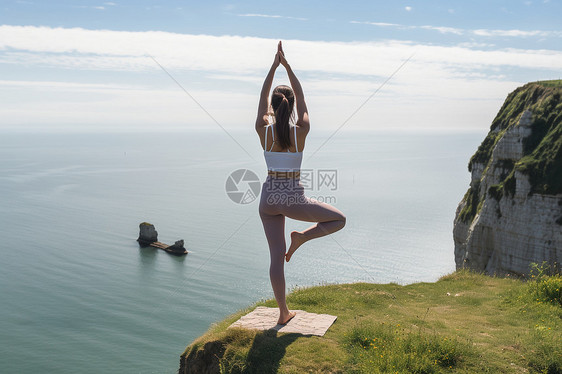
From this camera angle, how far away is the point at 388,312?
948cm

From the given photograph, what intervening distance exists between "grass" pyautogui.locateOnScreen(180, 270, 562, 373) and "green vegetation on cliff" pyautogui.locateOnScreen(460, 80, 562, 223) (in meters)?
24.5

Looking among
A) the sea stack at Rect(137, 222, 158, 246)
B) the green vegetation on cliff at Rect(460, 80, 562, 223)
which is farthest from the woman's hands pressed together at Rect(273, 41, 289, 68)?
the sea stack at Rect(137, 222, 158, 246)

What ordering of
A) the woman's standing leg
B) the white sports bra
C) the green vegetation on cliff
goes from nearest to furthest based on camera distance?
Answer: the white sports bra
the woman's standing leg
the green vegetation on cliff

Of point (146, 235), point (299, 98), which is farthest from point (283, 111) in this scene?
point (146, 235)

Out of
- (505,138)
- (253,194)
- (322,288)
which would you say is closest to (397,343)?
(322,288)

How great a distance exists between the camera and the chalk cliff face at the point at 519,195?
30.3m

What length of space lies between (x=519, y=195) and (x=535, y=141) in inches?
201

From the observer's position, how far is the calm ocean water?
43375mm

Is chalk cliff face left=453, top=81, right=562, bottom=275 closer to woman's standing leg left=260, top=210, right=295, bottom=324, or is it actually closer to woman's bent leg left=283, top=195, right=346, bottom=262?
woman's bent leg left=283, top=195, right=346, bottom=262

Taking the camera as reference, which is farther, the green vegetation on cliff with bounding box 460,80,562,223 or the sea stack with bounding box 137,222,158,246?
the sea stack with bounding box 137,222,158,246

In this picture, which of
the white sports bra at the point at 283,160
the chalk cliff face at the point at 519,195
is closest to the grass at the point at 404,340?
the white sports bra at the point at 283,160

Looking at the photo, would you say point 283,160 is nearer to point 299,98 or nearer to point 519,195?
point 299,98

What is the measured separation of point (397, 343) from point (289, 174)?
3.29m

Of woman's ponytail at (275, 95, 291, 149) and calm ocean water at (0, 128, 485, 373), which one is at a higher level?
woman's ponytail at (275, 95, 291, 149)
